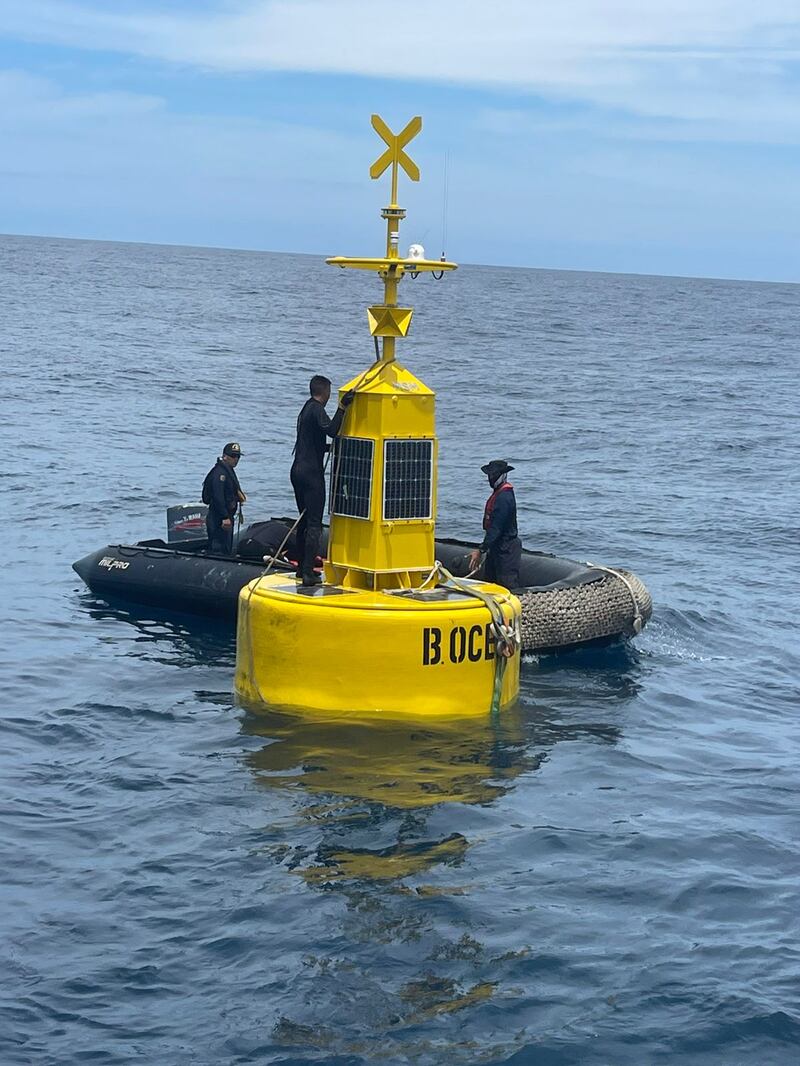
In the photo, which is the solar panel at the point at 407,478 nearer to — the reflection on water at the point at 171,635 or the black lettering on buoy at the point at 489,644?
the black lettering on buoy at the point at 489,644

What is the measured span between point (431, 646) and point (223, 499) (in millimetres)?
5342

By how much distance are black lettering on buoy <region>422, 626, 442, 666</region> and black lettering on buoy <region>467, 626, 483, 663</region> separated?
0.27m

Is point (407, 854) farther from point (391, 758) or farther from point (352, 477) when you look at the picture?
point (352, 477)

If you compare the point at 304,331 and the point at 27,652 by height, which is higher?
the point at 304,331

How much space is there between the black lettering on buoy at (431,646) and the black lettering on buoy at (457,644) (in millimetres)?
100

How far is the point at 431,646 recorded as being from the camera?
1114cm

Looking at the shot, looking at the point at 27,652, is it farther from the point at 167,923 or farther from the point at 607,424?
the point at 607,424

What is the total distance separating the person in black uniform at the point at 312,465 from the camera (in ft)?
38.3

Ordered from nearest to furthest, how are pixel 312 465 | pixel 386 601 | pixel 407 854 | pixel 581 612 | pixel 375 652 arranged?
pixel 407 854
pixel 375 652
pixel 386 601
pixel 312 465
pixel 581 612

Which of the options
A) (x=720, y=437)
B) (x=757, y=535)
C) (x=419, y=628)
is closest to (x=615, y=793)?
(x=419, y=628)

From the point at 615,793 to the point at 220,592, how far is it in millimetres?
5594

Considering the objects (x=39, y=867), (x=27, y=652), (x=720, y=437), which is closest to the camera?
(x=39, y=867)

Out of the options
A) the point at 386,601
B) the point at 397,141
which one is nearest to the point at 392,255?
the point at 397,141

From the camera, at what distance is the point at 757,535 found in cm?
2216
